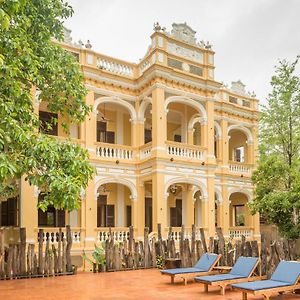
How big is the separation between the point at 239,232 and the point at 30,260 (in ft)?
45.3

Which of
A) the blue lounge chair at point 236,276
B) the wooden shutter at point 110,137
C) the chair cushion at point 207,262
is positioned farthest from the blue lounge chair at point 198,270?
the wooden shutter at point 110,137

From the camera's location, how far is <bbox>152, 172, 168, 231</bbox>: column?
18766 millimetres

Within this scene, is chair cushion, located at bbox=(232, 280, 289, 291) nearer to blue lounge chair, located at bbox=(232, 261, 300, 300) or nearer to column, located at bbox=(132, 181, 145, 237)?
blue lounge chair, located at bbox=(232, 261, 300, 300)

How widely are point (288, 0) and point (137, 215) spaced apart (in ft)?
37.7

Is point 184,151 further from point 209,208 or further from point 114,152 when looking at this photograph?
point 114,152

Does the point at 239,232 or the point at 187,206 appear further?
the point at 239,232

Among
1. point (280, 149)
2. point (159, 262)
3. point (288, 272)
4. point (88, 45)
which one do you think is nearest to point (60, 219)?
point (159, 262)

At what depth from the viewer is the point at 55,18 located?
35.9 feet

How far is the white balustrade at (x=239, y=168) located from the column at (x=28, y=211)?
12.0m

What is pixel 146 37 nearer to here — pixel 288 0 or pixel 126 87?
pixel 126 87

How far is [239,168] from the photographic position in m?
25.1

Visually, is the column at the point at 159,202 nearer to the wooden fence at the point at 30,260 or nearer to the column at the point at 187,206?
the column at the point at 187,206

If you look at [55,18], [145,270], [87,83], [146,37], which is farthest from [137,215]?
[55,18]

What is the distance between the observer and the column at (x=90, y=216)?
18562mm
